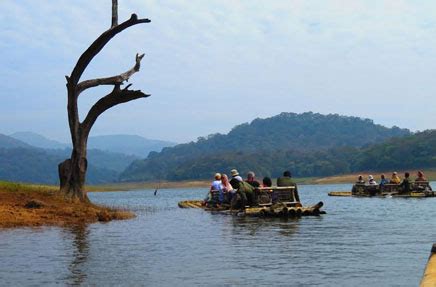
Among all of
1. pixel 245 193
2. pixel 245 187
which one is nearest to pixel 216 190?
pixel 245 193

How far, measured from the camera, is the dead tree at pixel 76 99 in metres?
30.9

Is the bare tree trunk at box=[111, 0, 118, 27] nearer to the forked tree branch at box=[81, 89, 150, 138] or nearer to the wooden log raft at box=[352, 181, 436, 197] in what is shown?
the forked tree branch at box=[81, 89, 150, 138]

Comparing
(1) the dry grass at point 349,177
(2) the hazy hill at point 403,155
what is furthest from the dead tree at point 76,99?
(2) the hazy hill at point 403,155

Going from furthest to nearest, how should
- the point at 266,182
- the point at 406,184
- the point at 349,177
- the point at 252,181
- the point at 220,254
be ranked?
the point at 349,177 → the point at 406,184 → the point at 252,181 → the point at 266,182 → the point at 220,254

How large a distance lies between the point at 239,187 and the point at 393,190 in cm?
2624

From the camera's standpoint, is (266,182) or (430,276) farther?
(266,182)

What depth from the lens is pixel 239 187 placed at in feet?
98.0

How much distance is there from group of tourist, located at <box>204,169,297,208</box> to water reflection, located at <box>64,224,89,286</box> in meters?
8.69

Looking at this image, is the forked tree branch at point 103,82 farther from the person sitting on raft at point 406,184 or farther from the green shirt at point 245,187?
the person sitting on raft at point 406,184

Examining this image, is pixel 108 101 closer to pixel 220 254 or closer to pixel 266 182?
pixel 266 182

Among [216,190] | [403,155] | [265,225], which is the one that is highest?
[403,155]

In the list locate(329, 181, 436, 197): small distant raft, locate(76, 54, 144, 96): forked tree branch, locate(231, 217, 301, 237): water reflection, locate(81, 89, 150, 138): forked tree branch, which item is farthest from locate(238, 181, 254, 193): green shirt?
locate(329, 181, 436, 197): small distant raft

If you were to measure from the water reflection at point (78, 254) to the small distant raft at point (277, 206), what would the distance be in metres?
7.72

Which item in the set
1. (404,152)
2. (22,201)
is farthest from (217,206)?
(404,152)
